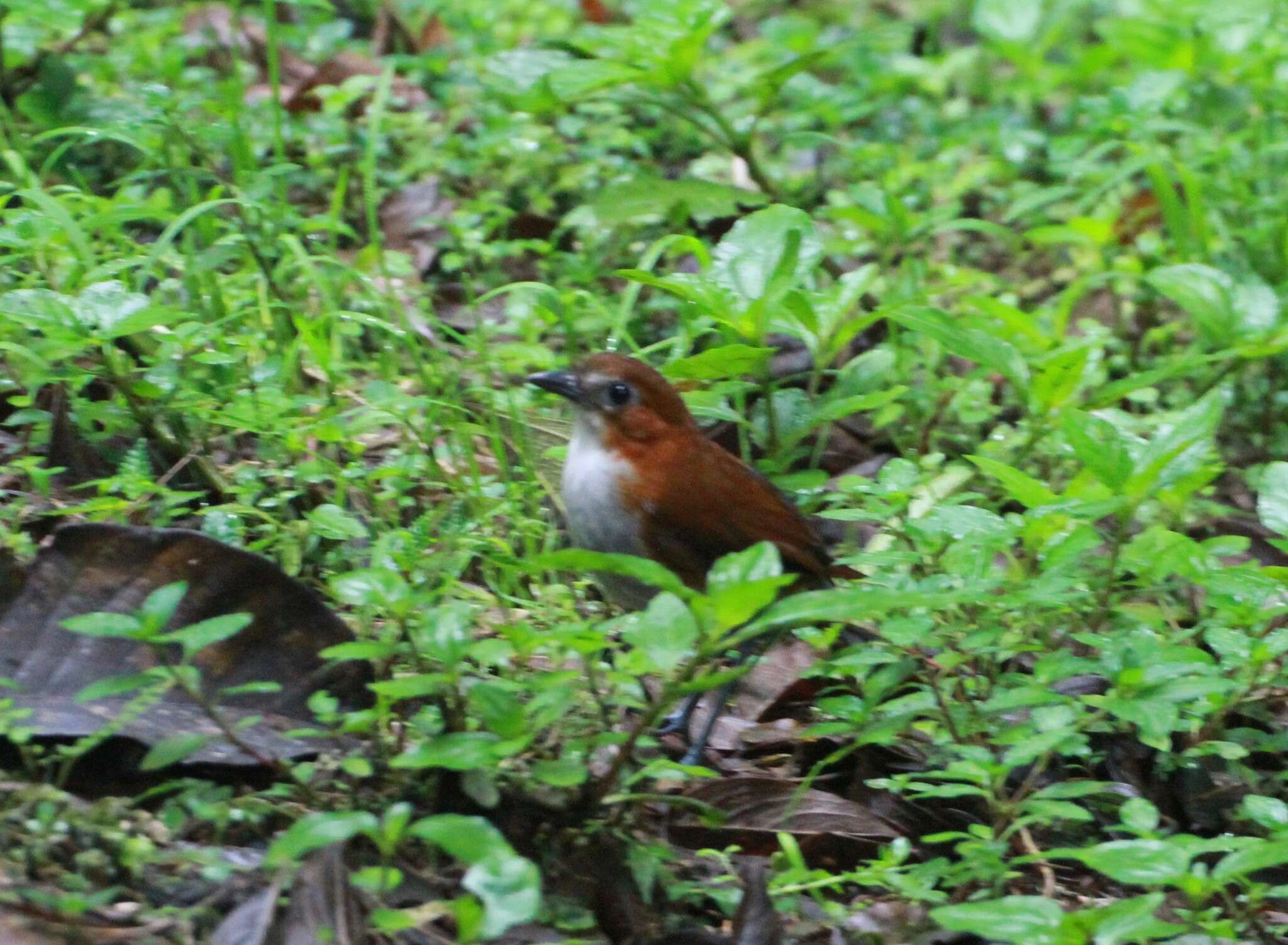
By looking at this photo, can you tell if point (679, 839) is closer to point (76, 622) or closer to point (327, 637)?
point (327, 637)

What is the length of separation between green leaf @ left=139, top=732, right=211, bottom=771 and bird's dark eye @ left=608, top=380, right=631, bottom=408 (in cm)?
138

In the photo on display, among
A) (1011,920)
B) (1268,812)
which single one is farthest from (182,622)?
(1268,812)

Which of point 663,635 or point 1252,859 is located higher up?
point 663,635

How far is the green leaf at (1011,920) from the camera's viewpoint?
95.0 inches

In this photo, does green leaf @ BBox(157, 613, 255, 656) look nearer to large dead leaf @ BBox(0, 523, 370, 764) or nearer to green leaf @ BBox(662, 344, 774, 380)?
large dead leaf @ BBox(0, 523, 370, 764)

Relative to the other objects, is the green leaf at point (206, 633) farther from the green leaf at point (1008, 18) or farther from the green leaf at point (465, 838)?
the green leaf at point (1008, 18)

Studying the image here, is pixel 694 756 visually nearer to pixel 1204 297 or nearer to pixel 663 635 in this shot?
pixel 663 635

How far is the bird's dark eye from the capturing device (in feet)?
11.8

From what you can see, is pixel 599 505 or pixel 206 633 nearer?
pixel 206 633

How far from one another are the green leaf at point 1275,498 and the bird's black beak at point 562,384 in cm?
155

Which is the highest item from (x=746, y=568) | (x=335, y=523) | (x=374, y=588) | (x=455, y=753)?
(x=746, y=568)

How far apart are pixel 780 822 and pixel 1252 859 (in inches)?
36.2

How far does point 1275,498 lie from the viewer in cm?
343

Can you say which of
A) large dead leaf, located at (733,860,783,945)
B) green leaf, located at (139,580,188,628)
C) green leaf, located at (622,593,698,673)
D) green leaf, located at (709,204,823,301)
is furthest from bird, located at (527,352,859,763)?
green leaf, located at (139,580,188,628)
